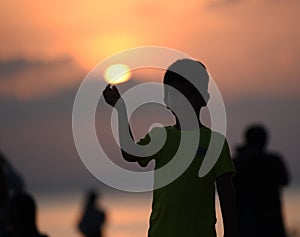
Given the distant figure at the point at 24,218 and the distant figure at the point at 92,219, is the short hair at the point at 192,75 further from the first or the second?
the distant figure at the point at 92,219

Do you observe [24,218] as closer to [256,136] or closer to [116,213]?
[256,136]

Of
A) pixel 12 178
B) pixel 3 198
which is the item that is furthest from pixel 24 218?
pixel 12 178

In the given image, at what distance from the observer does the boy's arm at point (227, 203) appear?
331 inches

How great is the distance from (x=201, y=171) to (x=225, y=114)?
0.51 metres

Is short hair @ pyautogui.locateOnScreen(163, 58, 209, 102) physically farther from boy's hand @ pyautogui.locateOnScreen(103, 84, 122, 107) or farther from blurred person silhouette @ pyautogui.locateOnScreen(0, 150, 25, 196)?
blurred person silhouette @ pyautogui.locateOnScreen(0, 150, 25, 196)

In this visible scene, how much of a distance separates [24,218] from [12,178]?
124 inches

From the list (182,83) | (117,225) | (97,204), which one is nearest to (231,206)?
(182,83)

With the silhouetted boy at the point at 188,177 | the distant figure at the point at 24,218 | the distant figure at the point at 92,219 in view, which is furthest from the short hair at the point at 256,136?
the distant figure at the point at 92,219

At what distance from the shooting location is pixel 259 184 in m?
13.4

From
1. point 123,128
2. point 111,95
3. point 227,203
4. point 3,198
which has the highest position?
point 111,95

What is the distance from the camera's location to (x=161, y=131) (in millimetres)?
8492

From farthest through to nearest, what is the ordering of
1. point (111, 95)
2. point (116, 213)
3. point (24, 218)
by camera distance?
point (116, 213), point (24, 218), point (111, 95)

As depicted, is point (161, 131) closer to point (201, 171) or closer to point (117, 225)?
point (201, 171)

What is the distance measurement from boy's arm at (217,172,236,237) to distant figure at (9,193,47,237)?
4.87 ft
